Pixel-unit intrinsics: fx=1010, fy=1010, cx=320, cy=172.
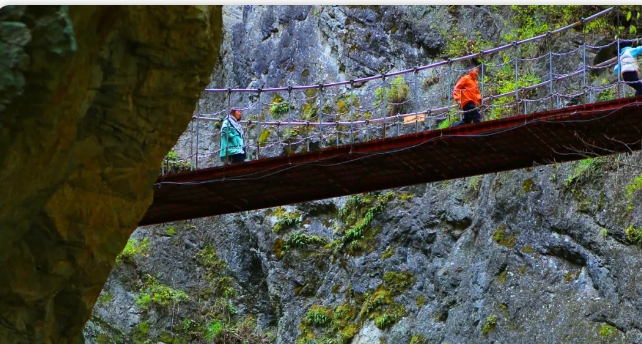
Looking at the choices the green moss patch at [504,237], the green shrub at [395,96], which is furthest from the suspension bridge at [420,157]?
the green shrub at [395,96]

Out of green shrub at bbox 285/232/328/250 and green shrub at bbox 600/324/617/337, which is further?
green shrub at bbox 285/232/328/250

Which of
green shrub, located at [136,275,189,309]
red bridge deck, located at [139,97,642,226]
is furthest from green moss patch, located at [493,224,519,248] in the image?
green shrub, located at [136,275,189,309]

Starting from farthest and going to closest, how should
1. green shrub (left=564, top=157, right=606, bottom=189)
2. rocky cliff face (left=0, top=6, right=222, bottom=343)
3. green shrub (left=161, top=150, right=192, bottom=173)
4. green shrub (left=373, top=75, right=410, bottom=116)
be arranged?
1. green shrub (left=161, top=150, right=192, bottom=173)
2. green shrub (left=373, top=75, right=410, bottom=116)
3. green shrub (left=564, top=157, right=606, bottom=189)
4. rocky cliff face (left=0, top=6, right=222, bottom=343)

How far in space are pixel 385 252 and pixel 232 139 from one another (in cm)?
306

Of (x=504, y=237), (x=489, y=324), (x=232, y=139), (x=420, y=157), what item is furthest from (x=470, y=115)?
(x=232, y=139)

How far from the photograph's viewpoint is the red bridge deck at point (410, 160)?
9109 millimetres

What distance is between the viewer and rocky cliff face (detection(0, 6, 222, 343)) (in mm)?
5969

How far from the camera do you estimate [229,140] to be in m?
11.5

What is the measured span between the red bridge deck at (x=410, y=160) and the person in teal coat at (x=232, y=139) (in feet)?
2.74

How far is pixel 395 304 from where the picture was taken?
1300 cm

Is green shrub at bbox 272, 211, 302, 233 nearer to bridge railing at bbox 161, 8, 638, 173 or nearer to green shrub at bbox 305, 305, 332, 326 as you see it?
bridge railing at bbox 161, 8, 638, 173

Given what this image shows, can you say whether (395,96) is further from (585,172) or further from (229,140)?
(229,140)

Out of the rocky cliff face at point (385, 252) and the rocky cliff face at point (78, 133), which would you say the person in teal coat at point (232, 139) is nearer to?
the rocky cliff face at point (385, 252)

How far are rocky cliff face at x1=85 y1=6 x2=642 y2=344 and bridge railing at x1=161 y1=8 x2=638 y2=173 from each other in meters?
0.41
